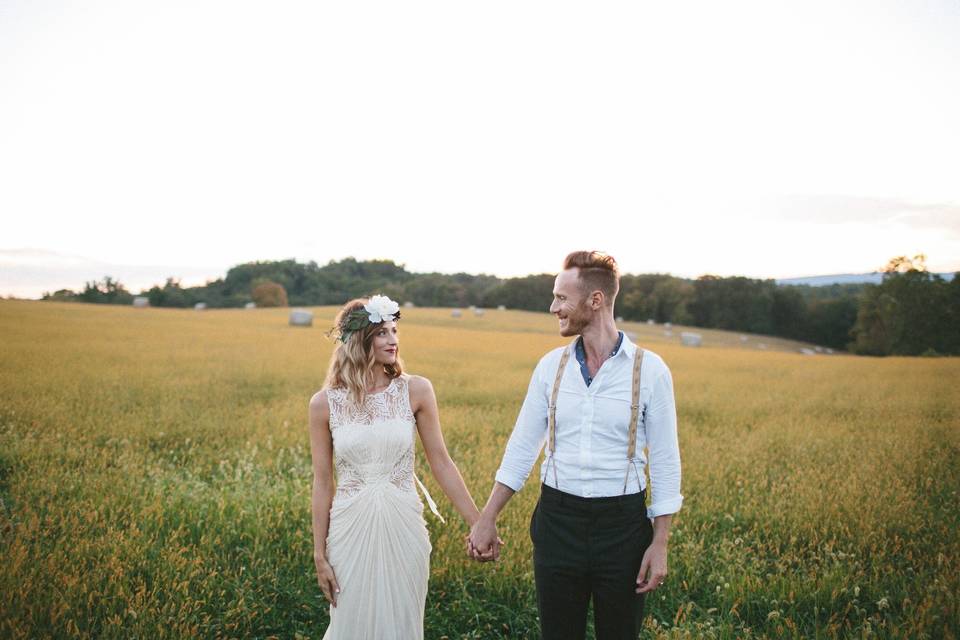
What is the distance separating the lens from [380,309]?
152 inches

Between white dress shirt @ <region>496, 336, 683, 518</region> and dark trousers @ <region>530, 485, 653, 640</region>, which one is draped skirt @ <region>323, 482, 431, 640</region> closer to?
dark trousers @ <region>530, 485, 653, 640</region>

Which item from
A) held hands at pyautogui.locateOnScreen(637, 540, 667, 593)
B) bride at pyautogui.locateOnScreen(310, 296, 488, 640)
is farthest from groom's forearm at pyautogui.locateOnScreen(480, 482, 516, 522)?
held hands at pyautogui.locateOnScreen(637, 540, 667, 593)

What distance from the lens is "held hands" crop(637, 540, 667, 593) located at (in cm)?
298

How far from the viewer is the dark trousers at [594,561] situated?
9.99 feet

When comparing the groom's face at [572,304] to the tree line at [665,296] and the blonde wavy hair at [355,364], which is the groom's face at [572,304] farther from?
the tree line at [665,296]

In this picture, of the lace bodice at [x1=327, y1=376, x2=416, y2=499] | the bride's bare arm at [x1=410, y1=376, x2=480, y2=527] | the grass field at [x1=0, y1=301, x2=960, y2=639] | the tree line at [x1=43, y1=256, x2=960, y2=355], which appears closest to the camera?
the lace bodice at [x1=327, y1=376, x2=416, y2=499]

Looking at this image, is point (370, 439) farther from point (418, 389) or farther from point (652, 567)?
point (652, 567)

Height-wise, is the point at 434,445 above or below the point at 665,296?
below

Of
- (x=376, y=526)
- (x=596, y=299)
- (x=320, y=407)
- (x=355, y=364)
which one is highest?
(x=596, y=299)

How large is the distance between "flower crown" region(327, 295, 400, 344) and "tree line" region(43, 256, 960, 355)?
204 feet

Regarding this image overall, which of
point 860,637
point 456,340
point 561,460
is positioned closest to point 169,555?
point 561,460

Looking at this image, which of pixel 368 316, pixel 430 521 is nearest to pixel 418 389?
pixel 368 316

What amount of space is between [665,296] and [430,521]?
268 ft

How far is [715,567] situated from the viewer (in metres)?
5.50
